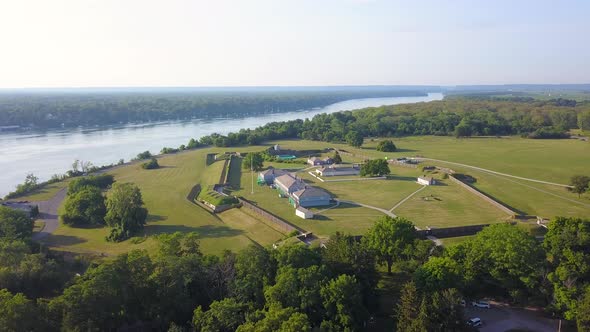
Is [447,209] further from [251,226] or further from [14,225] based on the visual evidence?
[14,225]

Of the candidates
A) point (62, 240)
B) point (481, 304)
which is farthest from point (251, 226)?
point (481, 304)

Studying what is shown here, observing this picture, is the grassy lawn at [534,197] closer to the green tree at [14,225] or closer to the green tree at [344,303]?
the green tree at [344,303]

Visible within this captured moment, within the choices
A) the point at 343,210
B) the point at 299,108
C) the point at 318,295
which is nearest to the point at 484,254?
the point at 318,295

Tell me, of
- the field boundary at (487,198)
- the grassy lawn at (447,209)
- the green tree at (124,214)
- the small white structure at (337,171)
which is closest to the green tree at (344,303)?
the grassy lawn at (447,209)

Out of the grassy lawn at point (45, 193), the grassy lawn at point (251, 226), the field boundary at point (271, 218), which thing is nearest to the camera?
the grassy lawn at point (251, 226)

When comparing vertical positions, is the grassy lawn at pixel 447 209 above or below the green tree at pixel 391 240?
below

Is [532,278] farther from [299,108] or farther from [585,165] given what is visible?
[299,108]

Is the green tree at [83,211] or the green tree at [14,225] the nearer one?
the green tree at [14,225]

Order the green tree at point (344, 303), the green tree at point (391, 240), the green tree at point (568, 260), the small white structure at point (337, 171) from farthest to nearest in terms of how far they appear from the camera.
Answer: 1. the small white structure at point (337, 171)
2. the green tree at point (391, 240)
3. the green tree at point (568, 260)
4. the green tree at point (344, 303)
